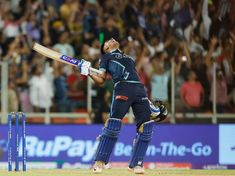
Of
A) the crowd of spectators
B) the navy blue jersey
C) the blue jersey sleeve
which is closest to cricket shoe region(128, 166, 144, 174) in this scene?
the navy blue jersey

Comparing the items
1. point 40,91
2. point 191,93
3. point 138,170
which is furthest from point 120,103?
→ point 191,93

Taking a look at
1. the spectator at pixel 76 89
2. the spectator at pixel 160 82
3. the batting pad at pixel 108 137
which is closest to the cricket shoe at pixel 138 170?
the batting pad at pixel 108 137

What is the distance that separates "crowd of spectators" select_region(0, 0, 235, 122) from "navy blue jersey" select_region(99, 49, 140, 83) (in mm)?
4608

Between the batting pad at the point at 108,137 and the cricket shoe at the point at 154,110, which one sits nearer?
the batting pad at the point at 108,137

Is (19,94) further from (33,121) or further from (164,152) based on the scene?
(164,152)

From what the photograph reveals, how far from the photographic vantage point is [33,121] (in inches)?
A: 741

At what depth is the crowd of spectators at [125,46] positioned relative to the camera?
18703 millimetres

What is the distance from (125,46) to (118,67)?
6.43m

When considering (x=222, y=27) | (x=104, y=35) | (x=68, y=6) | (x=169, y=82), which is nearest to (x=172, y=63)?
(x=169, y=82)

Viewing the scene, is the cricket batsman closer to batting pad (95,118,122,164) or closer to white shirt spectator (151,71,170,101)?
batting pad (95,118,122,164)

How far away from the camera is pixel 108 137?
13031 mm

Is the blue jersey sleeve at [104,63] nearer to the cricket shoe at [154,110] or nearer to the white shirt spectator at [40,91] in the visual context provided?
the cricket shoe at [154,110]

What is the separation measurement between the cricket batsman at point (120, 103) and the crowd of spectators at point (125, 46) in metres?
4.66

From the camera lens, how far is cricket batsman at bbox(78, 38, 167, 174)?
1302cm
